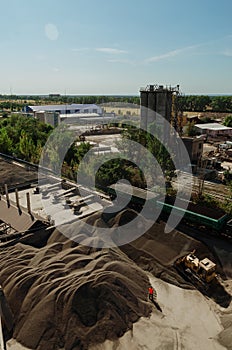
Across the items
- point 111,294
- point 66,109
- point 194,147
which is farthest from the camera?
point 66,109

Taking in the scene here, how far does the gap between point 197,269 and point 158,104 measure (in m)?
23.1

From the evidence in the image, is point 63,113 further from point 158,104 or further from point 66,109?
point 158,104

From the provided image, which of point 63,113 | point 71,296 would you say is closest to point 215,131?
point 71,296

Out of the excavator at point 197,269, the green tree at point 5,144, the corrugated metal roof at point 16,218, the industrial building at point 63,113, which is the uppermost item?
the industrial building at point 63,113

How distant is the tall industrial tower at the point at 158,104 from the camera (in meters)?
32.1

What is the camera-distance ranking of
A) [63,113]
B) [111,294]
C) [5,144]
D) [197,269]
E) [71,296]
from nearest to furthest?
[71,296], [111,294], [197,269], [5,144], [63,113]

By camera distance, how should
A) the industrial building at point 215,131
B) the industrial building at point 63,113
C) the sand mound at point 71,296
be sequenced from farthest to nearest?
the industrial building at point 63,113 → the industrial building at point 215,131 → the sand mound at point 71,296

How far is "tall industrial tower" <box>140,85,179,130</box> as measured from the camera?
105 ft

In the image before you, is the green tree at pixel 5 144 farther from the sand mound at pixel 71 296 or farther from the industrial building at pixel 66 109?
the industrial building at pixel 66 109

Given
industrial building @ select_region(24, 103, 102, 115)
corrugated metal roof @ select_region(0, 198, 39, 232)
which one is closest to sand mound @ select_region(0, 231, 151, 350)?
corrugated metal roof @ select_region(0, 198, 39, 232)

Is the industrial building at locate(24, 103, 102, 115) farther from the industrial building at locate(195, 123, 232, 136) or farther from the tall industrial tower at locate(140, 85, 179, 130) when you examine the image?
the tall industrial tower at locate(140, 85, 179, 130)

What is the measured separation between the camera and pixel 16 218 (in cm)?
1862

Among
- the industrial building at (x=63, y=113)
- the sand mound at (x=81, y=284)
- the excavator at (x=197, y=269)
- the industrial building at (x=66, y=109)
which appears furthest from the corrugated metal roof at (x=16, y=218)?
the industrial building at (x=66, y=109)

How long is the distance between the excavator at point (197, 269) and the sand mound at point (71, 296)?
2.20 m
